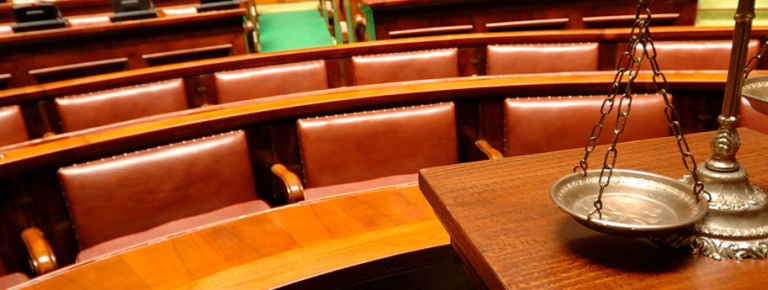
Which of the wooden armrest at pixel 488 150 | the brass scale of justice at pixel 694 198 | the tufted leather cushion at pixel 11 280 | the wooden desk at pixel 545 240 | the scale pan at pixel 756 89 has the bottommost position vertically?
the tufted leather cushion at pixel 11 280

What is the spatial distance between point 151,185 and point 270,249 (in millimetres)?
540

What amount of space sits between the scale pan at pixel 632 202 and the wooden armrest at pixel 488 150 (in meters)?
1.00

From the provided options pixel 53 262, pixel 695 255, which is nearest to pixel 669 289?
pixel 695 255

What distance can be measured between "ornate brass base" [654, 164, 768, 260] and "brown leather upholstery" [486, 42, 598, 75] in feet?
5.93

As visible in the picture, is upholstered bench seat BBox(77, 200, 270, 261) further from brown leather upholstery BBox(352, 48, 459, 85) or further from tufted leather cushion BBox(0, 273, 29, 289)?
brown leather upholstery BBox(352, 48, 459, 85)

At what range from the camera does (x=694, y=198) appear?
65 cm

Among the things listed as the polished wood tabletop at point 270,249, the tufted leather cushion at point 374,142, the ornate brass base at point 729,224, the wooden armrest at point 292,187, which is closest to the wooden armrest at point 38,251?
the polished wood tabletop at point 270,249

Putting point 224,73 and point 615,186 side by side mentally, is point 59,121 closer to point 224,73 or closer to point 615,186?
point 224,73

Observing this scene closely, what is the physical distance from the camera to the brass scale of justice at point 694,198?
0.62 meters

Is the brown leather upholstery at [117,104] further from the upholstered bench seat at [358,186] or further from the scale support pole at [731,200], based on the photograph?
the scale support pole at [731,200]

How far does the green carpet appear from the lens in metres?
5.51

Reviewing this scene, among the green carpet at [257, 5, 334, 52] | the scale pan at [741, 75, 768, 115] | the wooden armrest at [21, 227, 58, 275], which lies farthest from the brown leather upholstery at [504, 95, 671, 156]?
the green carpet at [257, 5, 334, 52]

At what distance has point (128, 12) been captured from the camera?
4.07m

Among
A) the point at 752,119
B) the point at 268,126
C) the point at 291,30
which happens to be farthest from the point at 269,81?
the point at 291,30
